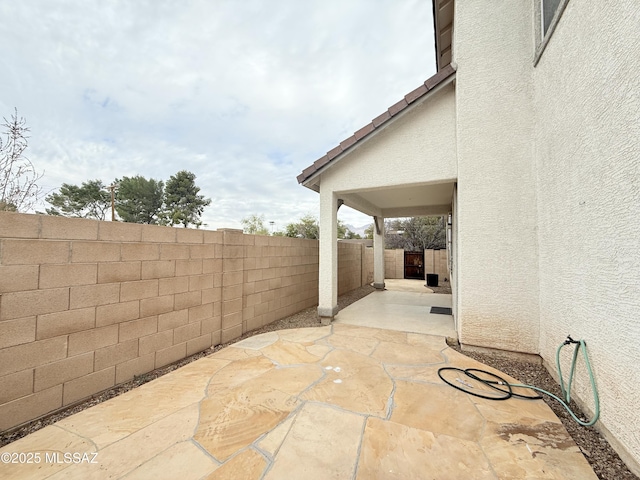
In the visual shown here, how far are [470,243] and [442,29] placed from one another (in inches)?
239

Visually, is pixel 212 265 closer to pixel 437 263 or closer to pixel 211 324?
pixel 211 324

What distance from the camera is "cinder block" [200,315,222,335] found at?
14.6 ft

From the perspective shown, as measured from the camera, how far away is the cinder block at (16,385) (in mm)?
2297

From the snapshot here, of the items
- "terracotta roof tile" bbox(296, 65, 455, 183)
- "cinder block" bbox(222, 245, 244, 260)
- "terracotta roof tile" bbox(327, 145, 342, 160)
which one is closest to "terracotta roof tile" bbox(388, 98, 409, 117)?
"terracotta roof tile" bbox(296, 65, 455, 183)

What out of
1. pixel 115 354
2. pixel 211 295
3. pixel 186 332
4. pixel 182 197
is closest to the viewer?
pixel 115 354

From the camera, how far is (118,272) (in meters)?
3.20

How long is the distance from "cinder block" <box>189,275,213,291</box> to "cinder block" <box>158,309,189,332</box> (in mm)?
425

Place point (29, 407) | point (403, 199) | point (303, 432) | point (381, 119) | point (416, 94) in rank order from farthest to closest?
point (403, 199) < point (381, 119) < point (416, 94) < point (29, 407) < point (303, 432)

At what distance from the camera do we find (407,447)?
2.13 m

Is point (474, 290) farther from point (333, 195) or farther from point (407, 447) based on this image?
point (333, 195)

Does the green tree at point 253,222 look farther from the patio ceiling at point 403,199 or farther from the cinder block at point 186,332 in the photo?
the cinder block at point 186,332

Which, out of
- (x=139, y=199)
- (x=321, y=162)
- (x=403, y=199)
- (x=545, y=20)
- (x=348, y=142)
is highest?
(x=139, y=199)

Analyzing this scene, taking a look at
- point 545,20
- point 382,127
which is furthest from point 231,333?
point 545,20

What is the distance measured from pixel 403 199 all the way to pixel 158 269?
25.7 ft
